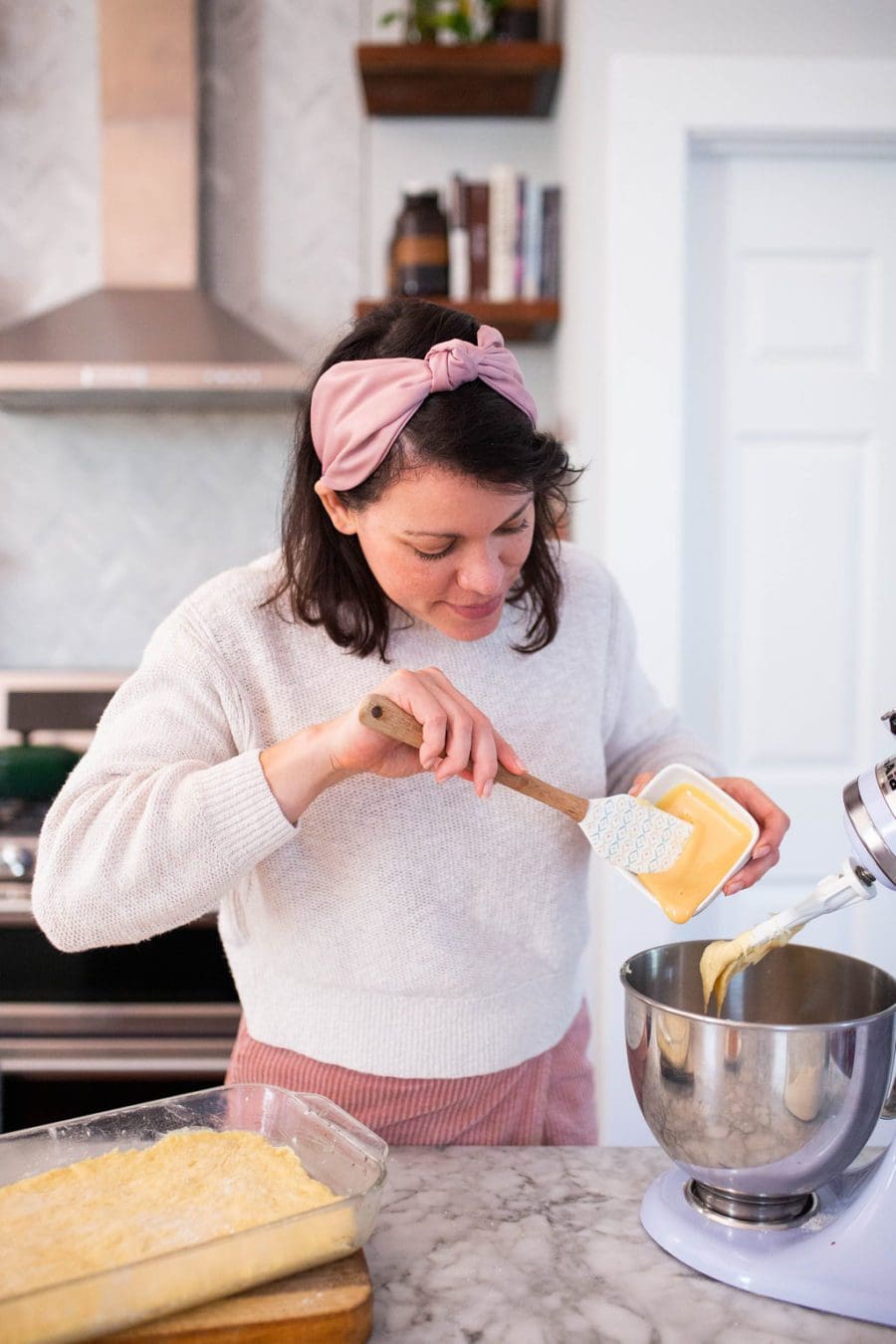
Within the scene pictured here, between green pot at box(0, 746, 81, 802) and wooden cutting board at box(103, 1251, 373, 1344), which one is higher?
wooden cutting board at box(103, 1251, 373, 1344)

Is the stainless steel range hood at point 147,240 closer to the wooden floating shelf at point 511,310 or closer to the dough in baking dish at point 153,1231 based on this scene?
the wooden floating shelf at point 511,310

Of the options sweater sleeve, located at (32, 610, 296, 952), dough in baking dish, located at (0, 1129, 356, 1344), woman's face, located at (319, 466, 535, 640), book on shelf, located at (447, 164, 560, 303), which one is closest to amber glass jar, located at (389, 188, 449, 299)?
book on shelf, located at (447, 164, 560, 303)

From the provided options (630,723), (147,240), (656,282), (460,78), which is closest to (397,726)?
(630,723)

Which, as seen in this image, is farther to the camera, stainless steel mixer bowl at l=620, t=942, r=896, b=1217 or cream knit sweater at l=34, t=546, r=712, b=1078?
cream knit sweater at l=34, t=546, r=712, b=1078

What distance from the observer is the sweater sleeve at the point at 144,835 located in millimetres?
949

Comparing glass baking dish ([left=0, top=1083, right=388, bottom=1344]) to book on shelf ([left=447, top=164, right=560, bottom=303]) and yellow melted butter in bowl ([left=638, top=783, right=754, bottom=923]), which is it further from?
book on shelf ([left=447, top=164, right=560, bottom=303])

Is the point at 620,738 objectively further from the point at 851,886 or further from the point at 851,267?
the point at 851,267

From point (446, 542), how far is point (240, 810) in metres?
0.28

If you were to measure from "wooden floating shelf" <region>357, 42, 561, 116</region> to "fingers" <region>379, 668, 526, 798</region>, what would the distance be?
1.77 meters

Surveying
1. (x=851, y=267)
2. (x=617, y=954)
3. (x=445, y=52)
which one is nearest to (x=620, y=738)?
(x=617, y=954)

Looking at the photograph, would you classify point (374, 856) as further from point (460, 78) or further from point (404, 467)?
point (460, 78)

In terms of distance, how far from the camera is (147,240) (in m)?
2.54

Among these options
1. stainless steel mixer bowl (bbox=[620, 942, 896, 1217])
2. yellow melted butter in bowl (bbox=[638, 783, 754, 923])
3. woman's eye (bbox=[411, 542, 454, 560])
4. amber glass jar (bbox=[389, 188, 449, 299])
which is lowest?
stainless steel mixer bowl (bbox=[620, 942, 896, 1217])

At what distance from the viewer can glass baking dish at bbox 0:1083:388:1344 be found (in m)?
0.66
